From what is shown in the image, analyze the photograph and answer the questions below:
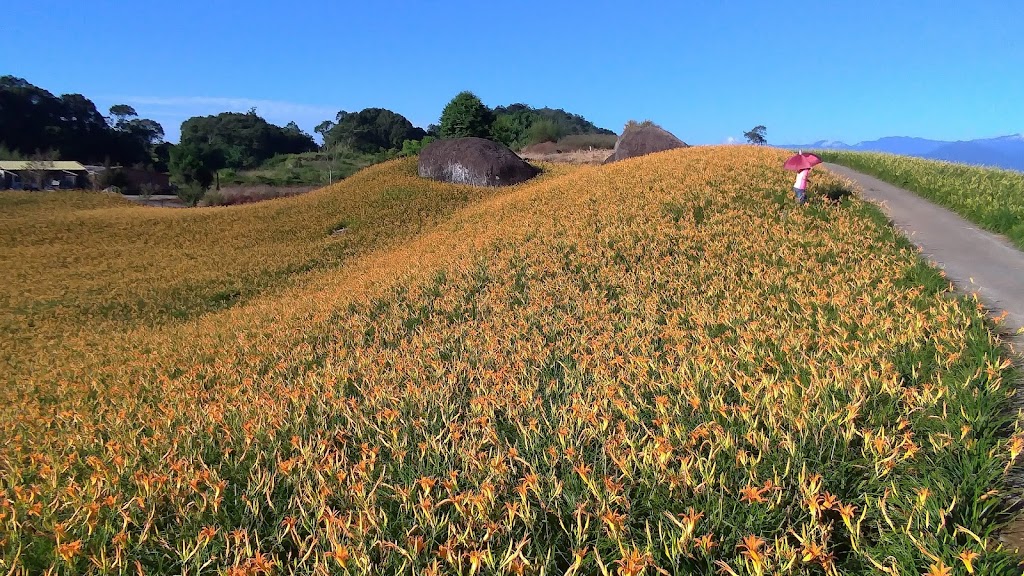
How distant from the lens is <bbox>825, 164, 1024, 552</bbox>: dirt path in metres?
4.57

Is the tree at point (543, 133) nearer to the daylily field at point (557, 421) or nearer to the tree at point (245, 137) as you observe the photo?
the tree at point (245, 137)

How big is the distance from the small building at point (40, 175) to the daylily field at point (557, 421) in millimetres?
45115

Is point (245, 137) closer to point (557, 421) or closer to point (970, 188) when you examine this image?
point (970, 188)

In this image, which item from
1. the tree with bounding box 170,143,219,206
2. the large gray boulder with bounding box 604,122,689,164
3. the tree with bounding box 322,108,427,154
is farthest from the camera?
the tree with bounding box 322,108,427,154

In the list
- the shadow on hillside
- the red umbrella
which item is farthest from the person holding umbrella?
the shadow on hillside

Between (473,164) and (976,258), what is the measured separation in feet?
62.2

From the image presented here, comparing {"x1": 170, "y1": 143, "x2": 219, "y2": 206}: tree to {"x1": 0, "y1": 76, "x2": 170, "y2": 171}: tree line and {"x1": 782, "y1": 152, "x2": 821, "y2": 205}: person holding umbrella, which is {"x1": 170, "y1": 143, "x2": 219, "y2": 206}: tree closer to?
{"x1": 0, "y1": 76, "x2": 170, "y2": 171}: tree line

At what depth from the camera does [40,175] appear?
41500mm

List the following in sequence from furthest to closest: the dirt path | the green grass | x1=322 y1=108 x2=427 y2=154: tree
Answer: x1=322 y1=108 x2=427 y2=154: tree
the green grass
the dirt path

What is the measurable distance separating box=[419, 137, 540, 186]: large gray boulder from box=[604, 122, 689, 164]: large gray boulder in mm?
6271

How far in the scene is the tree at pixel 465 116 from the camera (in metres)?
40.1

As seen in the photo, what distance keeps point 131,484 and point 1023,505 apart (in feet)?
15.0

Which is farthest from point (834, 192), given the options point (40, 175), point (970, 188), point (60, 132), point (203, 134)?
point (203, 134)

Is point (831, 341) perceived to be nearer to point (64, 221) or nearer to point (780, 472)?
point (780, 472)
